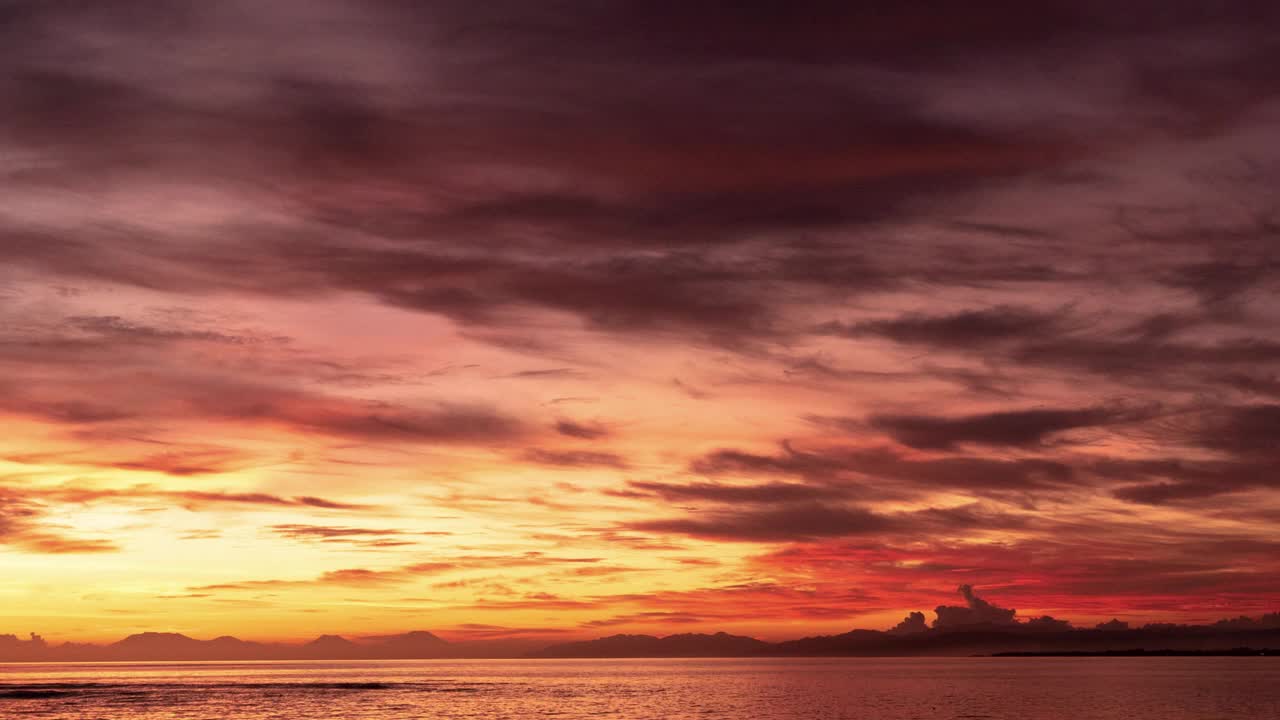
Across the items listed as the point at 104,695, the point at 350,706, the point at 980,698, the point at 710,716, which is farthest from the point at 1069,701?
the point at 104,695

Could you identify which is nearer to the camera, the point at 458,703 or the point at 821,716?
the point at 821,716

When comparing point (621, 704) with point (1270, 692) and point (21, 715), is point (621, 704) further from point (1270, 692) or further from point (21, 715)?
point (1270, 692)

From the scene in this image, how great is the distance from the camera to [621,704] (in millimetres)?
170000

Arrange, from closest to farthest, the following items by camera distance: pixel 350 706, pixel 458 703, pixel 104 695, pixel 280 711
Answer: pixel 280 711 < pixel 350 706 < pixel 458 703 < pixel 104 695

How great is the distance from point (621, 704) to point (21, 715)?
77.7m

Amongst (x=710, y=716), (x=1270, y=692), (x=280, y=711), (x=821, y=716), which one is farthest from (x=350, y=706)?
(x=1270, y=692)

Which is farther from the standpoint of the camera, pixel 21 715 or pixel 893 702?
pixel 893 702

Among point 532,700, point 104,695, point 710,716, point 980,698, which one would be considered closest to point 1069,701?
point 980,698

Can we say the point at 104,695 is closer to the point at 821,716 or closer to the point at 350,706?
the point at 350,706

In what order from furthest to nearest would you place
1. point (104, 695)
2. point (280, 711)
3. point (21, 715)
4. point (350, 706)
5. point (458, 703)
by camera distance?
point (104, 695) → point (458, 703) → point (350, 706) → point (280, 711) → point (21, 715)

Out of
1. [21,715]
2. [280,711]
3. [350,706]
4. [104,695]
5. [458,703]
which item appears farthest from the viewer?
[104,695]

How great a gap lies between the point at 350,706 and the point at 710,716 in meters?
53.7

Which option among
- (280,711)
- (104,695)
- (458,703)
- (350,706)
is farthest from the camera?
(104,695)

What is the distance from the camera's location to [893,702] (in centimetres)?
17200
